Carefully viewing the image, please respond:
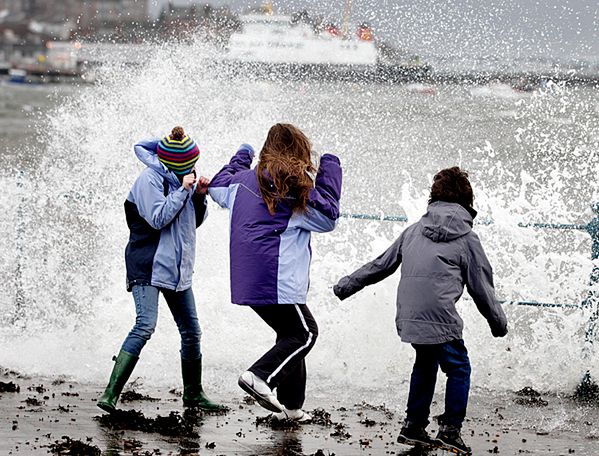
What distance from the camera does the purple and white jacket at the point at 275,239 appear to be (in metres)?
6.20

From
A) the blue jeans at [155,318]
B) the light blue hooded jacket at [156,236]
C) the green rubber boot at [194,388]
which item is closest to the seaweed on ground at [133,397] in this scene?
the green rubber boot at [194,388]

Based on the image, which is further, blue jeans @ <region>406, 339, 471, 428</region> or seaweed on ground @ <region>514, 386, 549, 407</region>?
seaweed on ground @ <region>514, 386, 549, 407</region>

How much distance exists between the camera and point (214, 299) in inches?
380

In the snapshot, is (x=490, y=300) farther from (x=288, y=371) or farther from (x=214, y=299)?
(x=214, y=299)

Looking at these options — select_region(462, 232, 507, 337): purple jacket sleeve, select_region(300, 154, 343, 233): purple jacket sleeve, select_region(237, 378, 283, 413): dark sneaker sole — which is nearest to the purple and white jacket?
select_region(300, 154, 343, 233): purple jacket sleeve

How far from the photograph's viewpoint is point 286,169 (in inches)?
244

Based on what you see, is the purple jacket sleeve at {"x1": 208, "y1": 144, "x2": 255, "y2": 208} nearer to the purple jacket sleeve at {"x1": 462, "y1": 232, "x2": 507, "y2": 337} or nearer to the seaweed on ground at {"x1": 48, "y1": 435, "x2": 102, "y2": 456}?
the purple jacket sleeve at {"x1": 462, "y1": 232, "x2": 507, "y2": 337}

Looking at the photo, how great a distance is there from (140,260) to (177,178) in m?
0.54

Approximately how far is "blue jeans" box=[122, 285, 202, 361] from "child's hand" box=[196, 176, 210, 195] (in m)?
0.61

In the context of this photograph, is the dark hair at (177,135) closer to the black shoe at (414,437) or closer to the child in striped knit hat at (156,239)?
the child in striped knit hat at (156,239)

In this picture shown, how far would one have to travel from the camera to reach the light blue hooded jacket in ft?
21.5

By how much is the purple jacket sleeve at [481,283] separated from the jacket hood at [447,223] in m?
0.07

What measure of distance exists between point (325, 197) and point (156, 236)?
3.52 ft

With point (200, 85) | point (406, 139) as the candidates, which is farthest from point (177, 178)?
point (406, 139)
